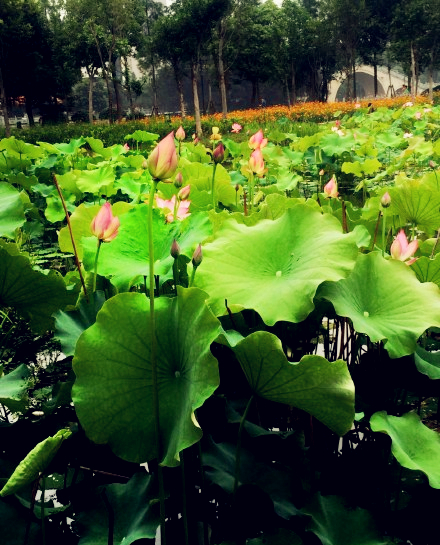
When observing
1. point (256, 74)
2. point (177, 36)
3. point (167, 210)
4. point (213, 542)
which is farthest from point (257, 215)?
point (256, 74)

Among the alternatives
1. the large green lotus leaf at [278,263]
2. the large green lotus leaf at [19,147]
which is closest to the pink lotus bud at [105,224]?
the large green lotus leaf at [278,263]

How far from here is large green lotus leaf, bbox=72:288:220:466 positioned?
2.28 feet

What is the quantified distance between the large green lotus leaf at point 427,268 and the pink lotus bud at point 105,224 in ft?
1.79

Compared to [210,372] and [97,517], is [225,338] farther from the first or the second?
[97,517]

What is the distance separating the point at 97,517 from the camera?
75 centimetres

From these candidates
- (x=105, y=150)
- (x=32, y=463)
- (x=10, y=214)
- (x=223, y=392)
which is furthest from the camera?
(x=105, y=150)

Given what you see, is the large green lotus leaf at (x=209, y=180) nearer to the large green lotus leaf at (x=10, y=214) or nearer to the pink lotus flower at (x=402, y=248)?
the large green lotus leaf at (x=10, y=214)

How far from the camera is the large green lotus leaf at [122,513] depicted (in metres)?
0.72

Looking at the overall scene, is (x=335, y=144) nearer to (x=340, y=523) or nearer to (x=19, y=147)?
(x=19, y=147)

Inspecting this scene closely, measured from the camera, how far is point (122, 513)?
0.74m

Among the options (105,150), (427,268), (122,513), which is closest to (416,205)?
(427,268)

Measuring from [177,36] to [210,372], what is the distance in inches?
714

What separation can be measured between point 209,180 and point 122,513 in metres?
1.44

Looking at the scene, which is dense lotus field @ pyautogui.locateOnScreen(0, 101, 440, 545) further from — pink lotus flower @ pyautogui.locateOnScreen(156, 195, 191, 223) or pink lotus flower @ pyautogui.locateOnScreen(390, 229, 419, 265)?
pink lotus flower @ pyautogui.locateOnScreen(156, 195, 191, 223)
